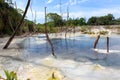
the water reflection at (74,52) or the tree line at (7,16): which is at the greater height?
the tree line at (7,16)

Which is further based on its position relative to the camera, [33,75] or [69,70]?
[69,70]

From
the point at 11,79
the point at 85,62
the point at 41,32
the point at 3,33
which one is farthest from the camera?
the point at 41,32

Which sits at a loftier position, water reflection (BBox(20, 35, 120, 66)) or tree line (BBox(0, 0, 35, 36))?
tree line (BBox(0, 0, 35, 36))

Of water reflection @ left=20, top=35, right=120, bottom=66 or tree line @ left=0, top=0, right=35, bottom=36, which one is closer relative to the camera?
water reflection @ left=20, top=35, right=120, bottom=66

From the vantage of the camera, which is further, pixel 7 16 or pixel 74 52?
pixel 7 16

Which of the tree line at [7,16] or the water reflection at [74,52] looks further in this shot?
the tree line at [7,16]

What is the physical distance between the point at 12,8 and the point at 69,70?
2619cm

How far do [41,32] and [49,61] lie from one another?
36524mm

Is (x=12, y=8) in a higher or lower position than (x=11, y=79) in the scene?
higher

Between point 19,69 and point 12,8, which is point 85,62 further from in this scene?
point 12,8

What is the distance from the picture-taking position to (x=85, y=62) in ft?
46.4

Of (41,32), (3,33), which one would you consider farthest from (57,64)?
(41,32)

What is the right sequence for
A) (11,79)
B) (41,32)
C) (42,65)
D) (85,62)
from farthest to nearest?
(41,32)
(85,62)
(42,65)
(11,79)

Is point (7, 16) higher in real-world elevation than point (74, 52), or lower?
higher
